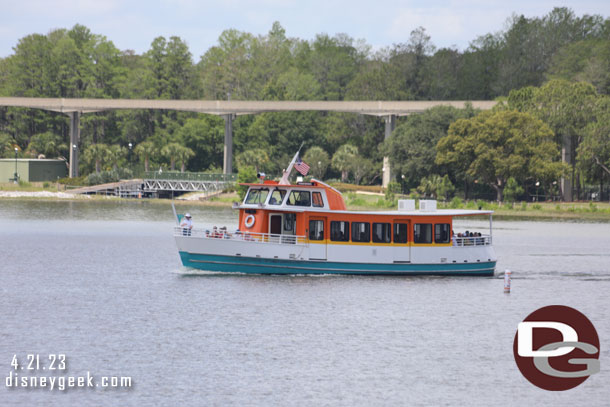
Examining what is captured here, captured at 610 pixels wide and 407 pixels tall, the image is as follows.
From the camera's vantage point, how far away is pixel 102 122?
168 meters

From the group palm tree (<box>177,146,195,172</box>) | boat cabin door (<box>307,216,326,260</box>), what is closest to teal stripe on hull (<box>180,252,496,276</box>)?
boat cabin door (<box>307,216,326,260</box>)

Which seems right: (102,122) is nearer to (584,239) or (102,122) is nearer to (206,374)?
(584,239)

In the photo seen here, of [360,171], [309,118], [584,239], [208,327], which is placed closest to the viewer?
[208,327]

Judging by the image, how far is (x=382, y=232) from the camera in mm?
51531

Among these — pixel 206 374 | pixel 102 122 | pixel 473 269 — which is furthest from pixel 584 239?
pixel 102 122

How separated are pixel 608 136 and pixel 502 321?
247 ft

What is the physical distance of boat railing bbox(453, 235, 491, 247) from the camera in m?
53.3

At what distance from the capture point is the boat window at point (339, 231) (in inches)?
2014

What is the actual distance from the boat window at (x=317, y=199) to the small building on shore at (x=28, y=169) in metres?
107

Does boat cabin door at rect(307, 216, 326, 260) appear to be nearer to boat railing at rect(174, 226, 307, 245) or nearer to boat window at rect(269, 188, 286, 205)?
boat railing at rect(174, 226, 307, 245)

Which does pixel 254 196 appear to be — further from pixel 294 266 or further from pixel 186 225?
pixel 294 266

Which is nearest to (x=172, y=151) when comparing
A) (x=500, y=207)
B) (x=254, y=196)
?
(x=500, y=207)

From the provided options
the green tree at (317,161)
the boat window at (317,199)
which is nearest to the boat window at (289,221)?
the boat window at (317,199)

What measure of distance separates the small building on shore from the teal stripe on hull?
343 feet
